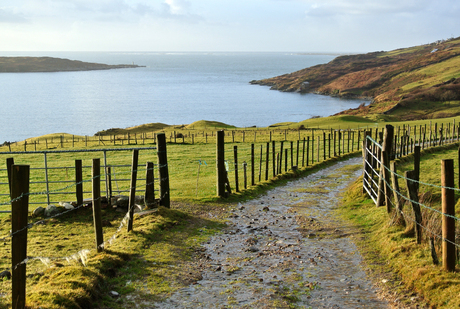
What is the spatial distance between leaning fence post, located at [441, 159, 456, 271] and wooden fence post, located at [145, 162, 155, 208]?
7.34 metres

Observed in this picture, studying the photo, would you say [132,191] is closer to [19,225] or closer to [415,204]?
[19,225]

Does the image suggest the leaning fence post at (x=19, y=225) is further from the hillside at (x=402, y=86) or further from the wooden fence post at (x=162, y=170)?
the hillside at (x=402, y=86)

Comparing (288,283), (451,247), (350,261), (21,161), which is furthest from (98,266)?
(21,161)

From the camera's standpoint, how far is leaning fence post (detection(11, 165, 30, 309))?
5.68 m

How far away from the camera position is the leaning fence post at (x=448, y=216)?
7035 mm

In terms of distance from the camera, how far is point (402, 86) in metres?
132

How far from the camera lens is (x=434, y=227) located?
7992mm

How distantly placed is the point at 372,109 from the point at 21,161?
82893 millimetres

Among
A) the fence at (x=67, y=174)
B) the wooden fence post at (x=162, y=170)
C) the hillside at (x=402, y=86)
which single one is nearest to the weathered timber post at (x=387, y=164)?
the wooden fence post at (x=162, y=170)

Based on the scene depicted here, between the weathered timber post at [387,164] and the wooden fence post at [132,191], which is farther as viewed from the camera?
the weathered timber post at [387,164]

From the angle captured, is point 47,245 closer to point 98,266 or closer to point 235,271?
point 98,266

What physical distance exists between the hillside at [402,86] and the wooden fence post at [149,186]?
6797 cm

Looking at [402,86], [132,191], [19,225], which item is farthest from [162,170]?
[402,86]

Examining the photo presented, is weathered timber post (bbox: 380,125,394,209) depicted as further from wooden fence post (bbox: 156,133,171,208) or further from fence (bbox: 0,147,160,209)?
fence (bbox: 0,147,160,209)
